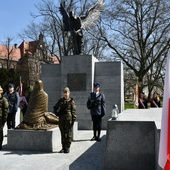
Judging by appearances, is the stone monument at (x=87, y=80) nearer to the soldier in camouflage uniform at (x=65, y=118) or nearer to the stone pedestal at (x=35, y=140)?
the stone pedestal at (x=35, y=140)

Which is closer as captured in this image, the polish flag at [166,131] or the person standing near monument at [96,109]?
the polish flag at [166,131]

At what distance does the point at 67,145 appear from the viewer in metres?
7.04

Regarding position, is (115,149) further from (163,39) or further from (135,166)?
(163,39)

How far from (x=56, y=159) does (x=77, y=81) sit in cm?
605

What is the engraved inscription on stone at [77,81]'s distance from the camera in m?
11.9

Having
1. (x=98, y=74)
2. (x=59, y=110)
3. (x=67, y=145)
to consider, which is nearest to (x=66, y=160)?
(x=67, y=145)

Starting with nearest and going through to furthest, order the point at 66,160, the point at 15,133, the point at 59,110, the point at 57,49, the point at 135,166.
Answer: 1. the point at 135,166
2. the point at 66,160
3. the point at 59,110
4. the point at 15,133
5. the point at 57,49

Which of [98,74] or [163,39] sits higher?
[163,39]

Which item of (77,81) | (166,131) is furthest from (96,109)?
(166,131)

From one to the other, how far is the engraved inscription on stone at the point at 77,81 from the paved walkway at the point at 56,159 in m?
4.36

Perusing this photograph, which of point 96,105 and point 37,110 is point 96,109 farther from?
point 37,110

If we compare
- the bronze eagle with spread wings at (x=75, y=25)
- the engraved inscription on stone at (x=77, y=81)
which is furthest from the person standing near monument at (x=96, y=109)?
the bronze eagle with spread wings at (x=75, y=25)

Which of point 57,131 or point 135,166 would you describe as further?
point 57,131

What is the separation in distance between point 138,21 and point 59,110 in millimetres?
21182
